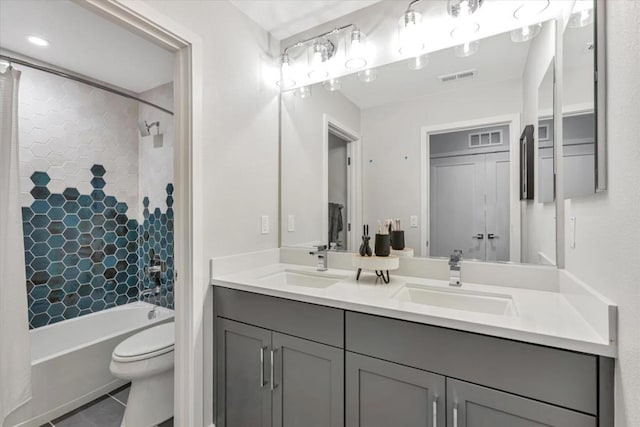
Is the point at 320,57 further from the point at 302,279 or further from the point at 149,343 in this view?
the point at 149,343

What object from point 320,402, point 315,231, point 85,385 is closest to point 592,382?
point 320,402

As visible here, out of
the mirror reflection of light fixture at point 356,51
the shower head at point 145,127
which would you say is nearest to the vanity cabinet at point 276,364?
the mirror reflection of light fixture at point 356,51

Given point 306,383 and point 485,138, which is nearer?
point 306,383

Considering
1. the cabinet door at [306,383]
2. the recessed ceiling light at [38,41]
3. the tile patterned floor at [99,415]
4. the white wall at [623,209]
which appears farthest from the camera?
the recessed ceiling light at [38,41]

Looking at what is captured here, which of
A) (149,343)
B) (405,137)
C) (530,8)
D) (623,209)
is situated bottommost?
(149,343)

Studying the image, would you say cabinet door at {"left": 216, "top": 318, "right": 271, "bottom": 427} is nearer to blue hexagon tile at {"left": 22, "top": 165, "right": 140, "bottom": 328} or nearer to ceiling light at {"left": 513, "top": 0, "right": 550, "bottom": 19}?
blue hexagon tile at {"left": 22, "top": 165, "right": 140, "bottom": 328}

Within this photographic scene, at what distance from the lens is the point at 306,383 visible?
50.3 inches

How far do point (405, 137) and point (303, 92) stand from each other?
818 mm

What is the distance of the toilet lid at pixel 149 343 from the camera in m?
1.77

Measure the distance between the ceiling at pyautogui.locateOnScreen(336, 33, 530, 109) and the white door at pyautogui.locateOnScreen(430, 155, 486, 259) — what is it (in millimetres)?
397

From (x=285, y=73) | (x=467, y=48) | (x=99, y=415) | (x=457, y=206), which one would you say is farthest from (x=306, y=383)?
(x=285, y=73)

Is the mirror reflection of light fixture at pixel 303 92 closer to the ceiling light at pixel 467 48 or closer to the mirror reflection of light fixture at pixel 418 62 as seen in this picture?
the mirror reflection of light fixture at pixel 418 62

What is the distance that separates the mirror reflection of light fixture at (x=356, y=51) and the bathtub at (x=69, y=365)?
95.6 inches

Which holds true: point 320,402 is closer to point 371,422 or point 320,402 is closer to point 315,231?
point 371,422
